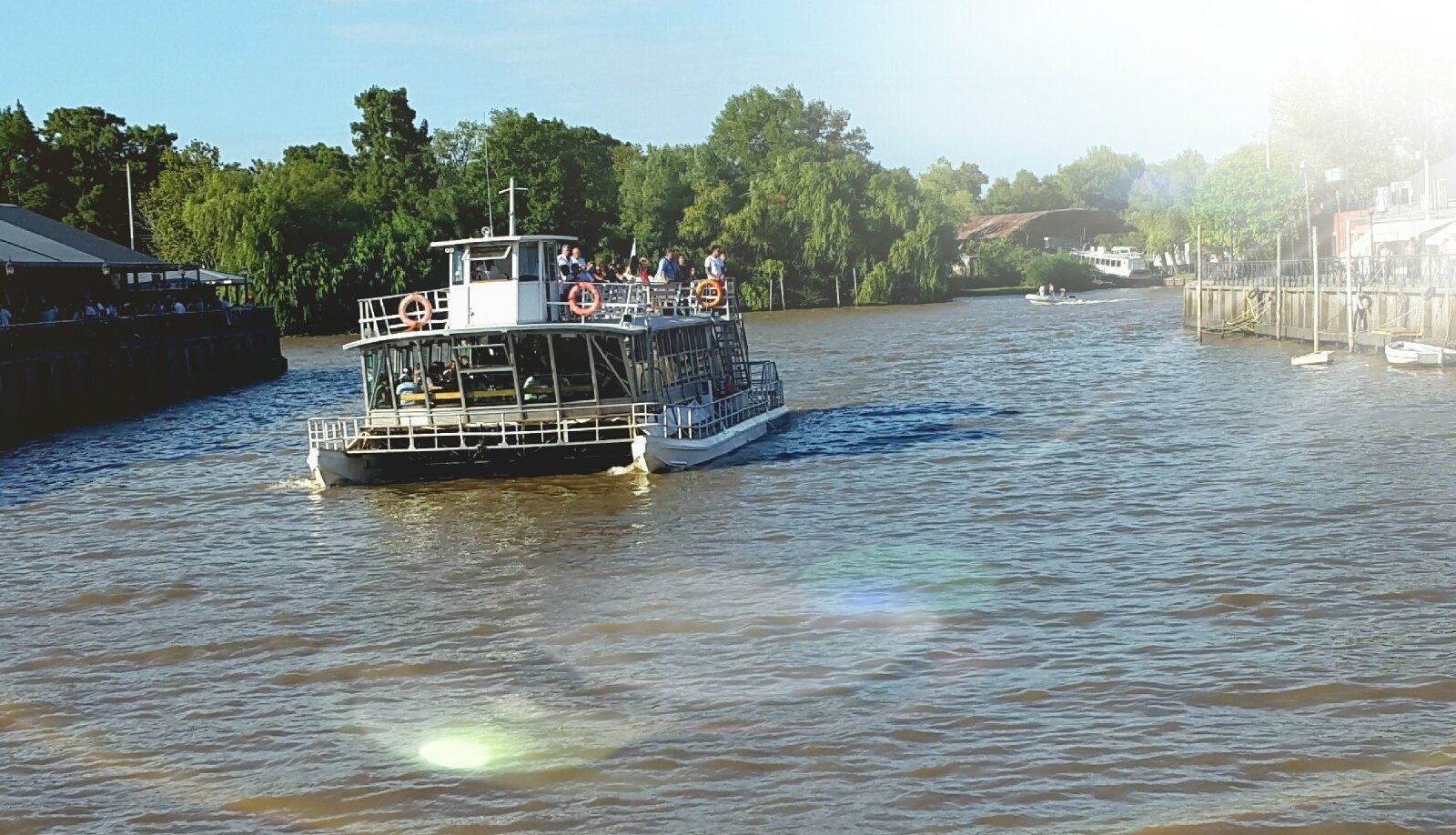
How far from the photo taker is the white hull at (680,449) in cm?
3072

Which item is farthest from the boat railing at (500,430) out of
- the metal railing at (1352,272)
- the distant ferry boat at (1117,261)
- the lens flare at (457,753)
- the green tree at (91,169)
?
the distant ferry boat at (1117,261)

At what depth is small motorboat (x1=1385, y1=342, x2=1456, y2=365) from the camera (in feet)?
157

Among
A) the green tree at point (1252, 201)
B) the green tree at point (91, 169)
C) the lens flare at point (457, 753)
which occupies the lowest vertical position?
the lens flare at point (457, 753)

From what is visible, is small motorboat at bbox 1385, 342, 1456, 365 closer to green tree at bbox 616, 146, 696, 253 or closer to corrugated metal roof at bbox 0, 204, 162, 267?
corrugated metal roof at bbox 0, 204, 162, 267

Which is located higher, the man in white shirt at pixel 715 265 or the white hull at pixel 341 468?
the man in white shirt at pixel 715 265

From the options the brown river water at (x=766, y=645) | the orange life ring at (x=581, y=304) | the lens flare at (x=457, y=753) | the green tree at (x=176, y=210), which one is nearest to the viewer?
the brown river water at (x=766, y=645)

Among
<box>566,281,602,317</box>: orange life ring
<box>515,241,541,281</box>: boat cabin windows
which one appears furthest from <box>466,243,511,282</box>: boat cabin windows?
<box>566,281,602,317</box>: orange life ring

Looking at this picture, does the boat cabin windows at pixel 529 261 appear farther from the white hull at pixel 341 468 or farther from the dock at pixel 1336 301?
the dock at pixel 1336 301

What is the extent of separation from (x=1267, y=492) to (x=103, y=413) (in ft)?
135

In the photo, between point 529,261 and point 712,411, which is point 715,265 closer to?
point 712,411

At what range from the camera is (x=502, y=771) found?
14.0 metres

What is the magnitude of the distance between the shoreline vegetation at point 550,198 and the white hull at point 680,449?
225 ft

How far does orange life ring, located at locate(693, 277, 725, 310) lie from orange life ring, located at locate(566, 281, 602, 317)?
6.55 m

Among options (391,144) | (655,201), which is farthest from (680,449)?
(391,144)
